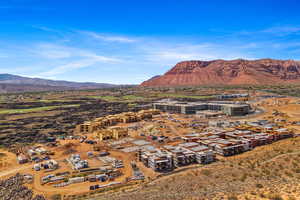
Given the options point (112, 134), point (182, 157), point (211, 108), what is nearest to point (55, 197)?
point (182, 157)

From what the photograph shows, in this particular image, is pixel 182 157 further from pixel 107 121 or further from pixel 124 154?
pixel 107 121

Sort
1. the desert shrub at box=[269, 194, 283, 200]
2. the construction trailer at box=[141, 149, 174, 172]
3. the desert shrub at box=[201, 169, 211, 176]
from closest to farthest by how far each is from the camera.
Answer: the desert shrub at box=[269, 194, 283, 200], the desert shrub at box=[201, 169, 211, 176], the construction trailer at box=[141, 149, 174, 172]

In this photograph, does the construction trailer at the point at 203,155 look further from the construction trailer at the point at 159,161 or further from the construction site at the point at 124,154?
the construction trailer at the point at 159,161

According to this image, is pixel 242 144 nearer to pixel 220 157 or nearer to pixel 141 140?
pixel 220 157

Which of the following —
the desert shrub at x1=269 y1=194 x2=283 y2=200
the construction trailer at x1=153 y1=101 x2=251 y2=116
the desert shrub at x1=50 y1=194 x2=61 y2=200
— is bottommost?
the desert shrub at x1=50 y1=194 x2=61 y2=200

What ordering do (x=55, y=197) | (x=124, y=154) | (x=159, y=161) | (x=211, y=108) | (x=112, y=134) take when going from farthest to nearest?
(x=211, y=108) → (x=112, y=134) → (x=124, y=154) → (x=159, y=161) → (x=55, y=197)

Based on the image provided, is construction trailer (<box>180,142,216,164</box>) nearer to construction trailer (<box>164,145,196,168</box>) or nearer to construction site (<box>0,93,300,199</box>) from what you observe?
construction site (<box>0,93,300,199</box>)

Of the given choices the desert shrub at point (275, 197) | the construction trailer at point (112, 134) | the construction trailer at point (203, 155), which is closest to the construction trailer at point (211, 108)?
the construction trailer at point (112, 134)

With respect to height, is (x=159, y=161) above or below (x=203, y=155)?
below

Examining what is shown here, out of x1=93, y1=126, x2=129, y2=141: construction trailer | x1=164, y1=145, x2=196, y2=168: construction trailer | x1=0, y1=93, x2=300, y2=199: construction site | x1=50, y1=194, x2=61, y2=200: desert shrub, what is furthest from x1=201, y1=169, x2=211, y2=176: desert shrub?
x1=93, y1=126, x2=129, y2=141: construction trailer

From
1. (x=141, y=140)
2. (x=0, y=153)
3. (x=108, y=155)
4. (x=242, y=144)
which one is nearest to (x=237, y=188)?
(x=242, y=144)

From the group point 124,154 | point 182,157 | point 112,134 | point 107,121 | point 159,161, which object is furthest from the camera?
point 107,121
